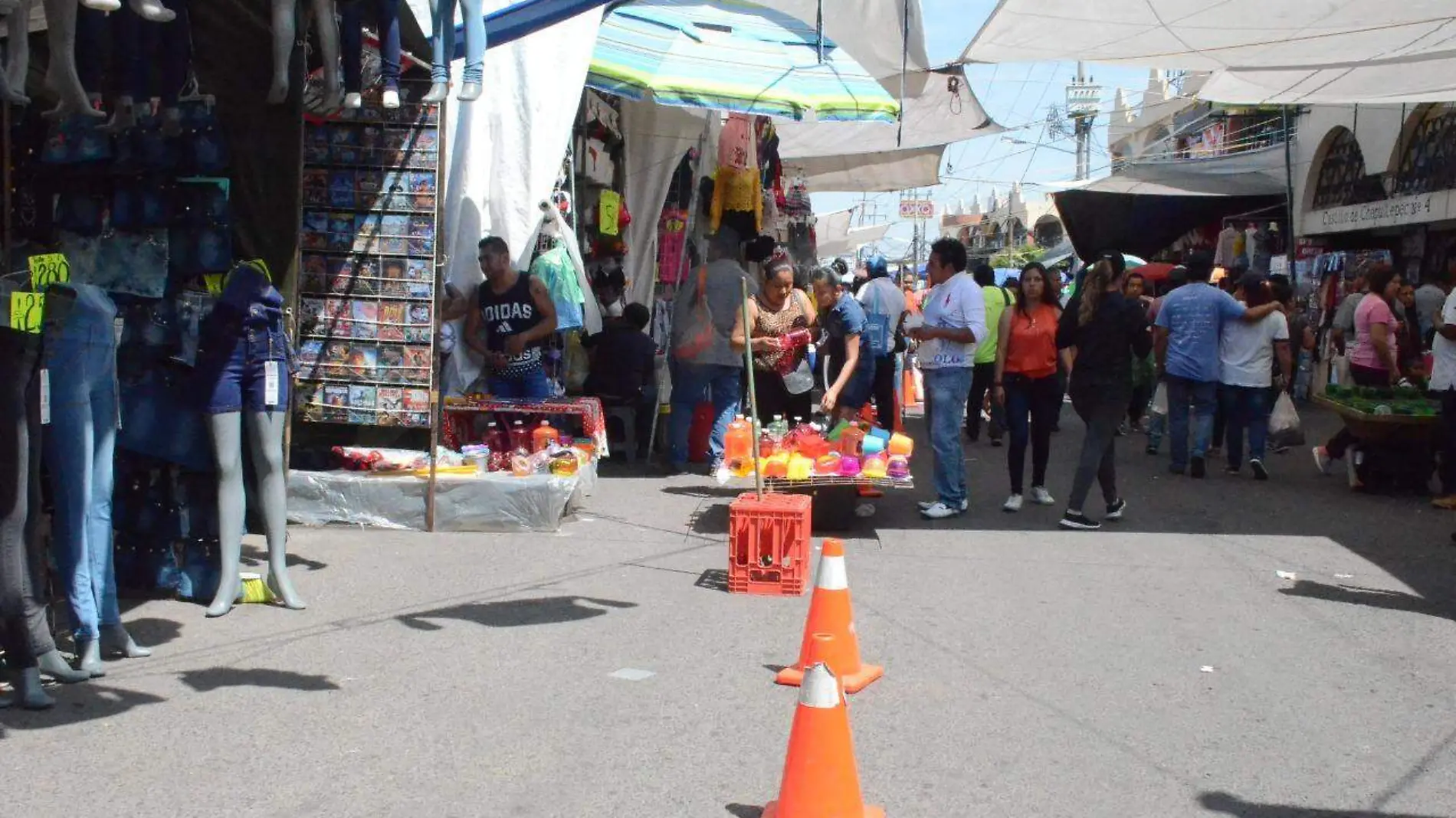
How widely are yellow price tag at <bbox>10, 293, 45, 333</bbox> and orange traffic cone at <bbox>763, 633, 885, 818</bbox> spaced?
305 centimetres

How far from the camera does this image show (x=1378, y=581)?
7969mm

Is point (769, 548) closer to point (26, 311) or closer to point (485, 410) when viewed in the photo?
point (485, 410)

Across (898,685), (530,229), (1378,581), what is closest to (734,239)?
(530,229)

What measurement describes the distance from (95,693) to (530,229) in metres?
5.46

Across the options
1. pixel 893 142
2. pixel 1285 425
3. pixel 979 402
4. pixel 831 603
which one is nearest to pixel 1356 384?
pixel 1285 425

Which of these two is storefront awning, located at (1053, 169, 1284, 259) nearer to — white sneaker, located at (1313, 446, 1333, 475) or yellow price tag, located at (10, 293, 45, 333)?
white sneaker, located at (1313, 446, 1333, 475)

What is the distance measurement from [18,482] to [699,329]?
668 cm

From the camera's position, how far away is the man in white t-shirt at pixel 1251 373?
12.0 m

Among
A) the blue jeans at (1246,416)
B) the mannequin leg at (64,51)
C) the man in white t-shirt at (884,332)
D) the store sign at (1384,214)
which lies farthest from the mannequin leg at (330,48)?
the store sign at (1384,214)

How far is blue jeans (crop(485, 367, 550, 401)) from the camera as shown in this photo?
10367 millimetres

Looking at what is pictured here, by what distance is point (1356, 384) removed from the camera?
511 inches

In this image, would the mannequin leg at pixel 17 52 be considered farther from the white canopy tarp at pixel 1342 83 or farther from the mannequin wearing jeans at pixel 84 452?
the white canopy tarp at pixel 1342 83

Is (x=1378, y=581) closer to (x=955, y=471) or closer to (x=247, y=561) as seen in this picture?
(x=955, y=471)

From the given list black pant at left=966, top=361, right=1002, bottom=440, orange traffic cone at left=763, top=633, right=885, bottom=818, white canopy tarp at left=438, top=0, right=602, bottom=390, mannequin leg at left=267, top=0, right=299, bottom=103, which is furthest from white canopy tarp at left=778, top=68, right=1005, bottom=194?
orange traffic cone at left=763, top=633, right=885, bottom=818
